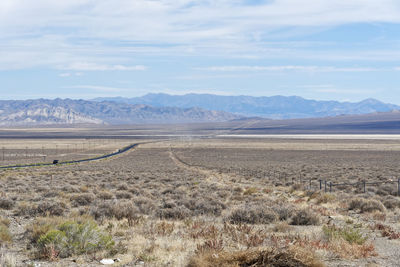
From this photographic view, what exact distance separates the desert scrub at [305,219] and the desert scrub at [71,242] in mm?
6257

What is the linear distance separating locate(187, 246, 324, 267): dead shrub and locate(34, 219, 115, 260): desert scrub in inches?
113

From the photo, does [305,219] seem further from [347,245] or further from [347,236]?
[347,245]

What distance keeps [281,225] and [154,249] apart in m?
4.54

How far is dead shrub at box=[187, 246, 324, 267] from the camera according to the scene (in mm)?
7734

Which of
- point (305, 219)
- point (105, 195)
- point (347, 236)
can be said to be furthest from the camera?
point (105, 195)

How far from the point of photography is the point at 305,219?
46.6 feet

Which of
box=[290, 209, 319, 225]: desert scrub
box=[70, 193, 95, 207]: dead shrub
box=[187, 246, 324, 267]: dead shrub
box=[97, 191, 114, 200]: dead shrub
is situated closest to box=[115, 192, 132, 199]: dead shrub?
box=[97, 191, 114, 200]: dead shrub

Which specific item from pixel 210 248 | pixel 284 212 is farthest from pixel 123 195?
pixel 210 248

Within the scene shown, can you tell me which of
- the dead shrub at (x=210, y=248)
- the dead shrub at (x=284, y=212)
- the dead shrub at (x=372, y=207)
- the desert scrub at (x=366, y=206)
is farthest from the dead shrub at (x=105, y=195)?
the dead shrub at (x=210, y=248)

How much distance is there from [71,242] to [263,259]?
4.26m

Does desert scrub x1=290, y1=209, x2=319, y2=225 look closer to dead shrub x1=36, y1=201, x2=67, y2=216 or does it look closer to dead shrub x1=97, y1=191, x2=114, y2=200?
dead shrub x1=36, y1=201, x2=67, y2=216

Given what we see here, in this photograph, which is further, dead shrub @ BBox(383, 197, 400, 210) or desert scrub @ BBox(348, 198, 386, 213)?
dead shrub @ BBox(383, 197, 400, 210)

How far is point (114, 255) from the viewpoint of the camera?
384 inches

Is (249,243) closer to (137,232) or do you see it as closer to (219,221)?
(137,232)
